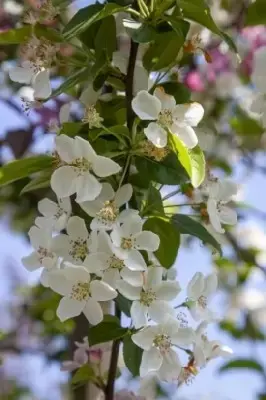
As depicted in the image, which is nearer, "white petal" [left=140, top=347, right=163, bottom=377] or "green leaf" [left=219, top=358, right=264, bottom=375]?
"white petal" [left=140, top=347, right=163, bottom=377]

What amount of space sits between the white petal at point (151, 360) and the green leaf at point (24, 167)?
19 cm

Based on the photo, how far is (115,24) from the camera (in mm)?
772

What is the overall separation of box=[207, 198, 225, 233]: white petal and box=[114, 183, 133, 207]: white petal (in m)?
0.10

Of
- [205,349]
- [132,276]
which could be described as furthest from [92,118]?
[205,349]

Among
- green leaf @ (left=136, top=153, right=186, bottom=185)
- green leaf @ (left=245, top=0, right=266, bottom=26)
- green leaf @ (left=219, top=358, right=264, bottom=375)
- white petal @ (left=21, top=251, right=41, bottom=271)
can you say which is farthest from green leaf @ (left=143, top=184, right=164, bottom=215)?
green leaf @ (left=219, top=358, right=264, bottom=375)

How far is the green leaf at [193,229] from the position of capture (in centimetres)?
77

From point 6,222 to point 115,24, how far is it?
1059 millimetres

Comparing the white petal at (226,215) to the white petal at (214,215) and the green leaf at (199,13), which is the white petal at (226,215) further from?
the green leaf at (199,13)

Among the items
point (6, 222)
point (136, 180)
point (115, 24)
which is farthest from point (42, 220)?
point (6, 222)

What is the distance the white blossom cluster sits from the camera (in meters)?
0.68

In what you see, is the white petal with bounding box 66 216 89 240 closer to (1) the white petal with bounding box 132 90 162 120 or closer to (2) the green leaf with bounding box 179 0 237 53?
(1) the white petal with bounding box 132 90 162 120

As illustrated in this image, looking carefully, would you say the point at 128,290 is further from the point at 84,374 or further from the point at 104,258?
the point at 84,374

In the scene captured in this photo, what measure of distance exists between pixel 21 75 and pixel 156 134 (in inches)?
7.3

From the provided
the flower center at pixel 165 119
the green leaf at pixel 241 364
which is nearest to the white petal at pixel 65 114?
the flower center at pixel 165 119
